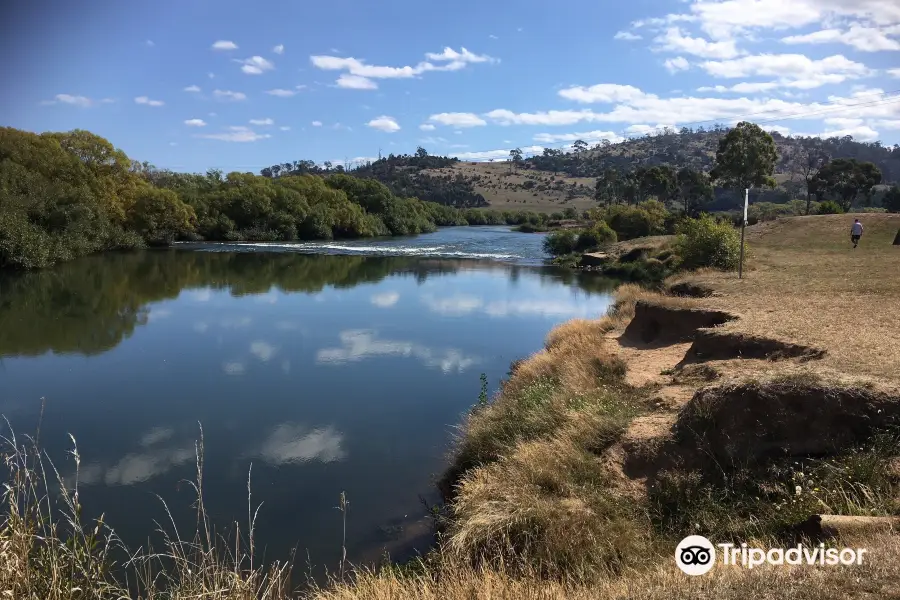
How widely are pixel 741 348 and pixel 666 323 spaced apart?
17.6 feet

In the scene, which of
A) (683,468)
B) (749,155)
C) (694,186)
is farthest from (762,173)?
(683,468)

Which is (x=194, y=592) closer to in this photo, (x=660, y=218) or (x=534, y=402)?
(x=534, y=402)

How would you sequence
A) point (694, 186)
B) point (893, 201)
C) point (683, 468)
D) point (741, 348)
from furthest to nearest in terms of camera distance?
point (694, 186), point (893, 201), point (741, 348), point (683, 468)

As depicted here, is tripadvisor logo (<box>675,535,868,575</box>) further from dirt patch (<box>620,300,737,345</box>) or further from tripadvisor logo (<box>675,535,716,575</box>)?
dirt patch (<box>620,300,737,345</box>)

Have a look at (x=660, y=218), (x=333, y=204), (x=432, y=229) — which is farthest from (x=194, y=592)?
(x=432, y=229)

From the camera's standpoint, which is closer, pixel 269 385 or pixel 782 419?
pixel 782 419

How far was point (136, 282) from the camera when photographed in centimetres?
3853

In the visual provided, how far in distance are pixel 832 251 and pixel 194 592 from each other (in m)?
33.3

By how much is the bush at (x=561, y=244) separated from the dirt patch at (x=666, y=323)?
43.3m

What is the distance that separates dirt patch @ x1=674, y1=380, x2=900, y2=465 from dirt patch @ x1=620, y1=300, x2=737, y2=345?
→ 6.75 meters

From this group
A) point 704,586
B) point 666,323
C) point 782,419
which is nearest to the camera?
point 704,586

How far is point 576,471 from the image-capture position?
8.77 metres

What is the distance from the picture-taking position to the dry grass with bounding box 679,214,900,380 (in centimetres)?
962

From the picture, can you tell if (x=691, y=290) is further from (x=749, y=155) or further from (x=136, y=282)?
(x=749, y=155)
